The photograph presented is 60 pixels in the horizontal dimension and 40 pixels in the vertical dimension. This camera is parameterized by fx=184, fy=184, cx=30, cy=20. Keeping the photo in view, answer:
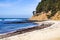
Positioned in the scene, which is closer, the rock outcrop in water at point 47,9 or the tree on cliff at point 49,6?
the tree on cliff at point 49,6

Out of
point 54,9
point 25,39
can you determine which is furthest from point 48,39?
point 54,9

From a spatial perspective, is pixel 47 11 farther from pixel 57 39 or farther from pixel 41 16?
pixel 57 39

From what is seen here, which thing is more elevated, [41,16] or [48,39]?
[48,39]

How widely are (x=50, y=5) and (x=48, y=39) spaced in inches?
3123

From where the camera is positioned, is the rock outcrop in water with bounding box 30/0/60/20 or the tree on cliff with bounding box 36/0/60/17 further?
the rock outcrop in water with bounding box 30/0/60/20

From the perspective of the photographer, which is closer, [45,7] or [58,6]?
[58,6]

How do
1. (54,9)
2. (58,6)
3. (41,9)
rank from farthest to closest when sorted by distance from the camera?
(41,9), (54,9), (58,6)

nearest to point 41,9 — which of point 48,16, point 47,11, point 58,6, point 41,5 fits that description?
point 41,5

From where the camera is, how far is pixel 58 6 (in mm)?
79125

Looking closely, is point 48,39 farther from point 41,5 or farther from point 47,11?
point 41,5

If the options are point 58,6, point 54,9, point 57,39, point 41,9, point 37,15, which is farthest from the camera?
point 41,9

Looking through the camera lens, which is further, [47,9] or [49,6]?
[47,9]

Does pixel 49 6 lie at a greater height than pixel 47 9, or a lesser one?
greater

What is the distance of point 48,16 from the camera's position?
89.8 m
